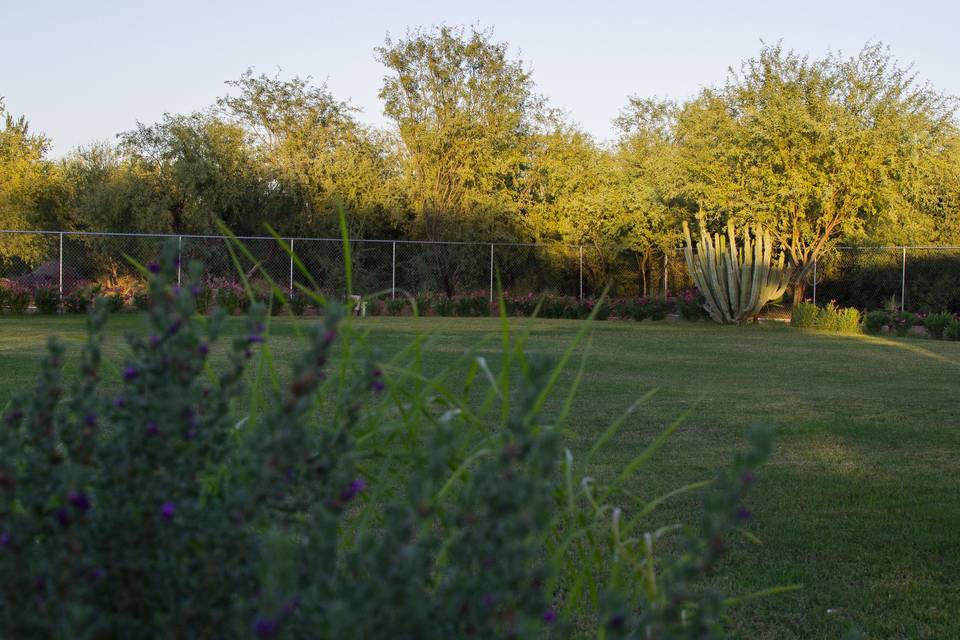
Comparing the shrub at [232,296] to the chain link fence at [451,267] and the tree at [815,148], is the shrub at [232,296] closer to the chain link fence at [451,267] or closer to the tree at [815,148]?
the chain link fence at [451,267]

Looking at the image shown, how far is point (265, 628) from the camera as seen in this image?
107 centimetres

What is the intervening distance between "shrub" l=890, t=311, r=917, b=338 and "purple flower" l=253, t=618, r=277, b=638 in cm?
2333

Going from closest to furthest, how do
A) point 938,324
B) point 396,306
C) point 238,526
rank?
1. point 238,526
2. point 938,324
3. point 396,306

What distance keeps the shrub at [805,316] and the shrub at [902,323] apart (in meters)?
1.82

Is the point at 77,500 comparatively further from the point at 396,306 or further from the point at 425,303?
the point at 425,303

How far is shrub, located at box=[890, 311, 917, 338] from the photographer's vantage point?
22.4 metres

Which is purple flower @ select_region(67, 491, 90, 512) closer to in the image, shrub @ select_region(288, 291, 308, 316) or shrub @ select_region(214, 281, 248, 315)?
shrub @ select_region(214, 281, 248, 315)

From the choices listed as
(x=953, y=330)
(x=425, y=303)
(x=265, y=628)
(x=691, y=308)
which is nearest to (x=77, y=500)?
(x=265, y=628)

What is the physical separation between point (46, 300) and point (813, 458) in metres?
21.3

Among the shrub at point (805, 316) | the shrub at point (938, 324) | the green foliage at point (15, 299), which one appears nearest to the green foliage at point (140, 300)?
the green foliage at point (15, 299)

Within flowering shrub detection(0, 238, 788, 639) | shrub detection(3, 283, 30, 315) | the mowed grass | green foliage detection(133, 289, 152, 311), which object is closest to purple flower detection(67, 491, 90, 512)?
flowering shrub detection(0, 238, 788, 639)

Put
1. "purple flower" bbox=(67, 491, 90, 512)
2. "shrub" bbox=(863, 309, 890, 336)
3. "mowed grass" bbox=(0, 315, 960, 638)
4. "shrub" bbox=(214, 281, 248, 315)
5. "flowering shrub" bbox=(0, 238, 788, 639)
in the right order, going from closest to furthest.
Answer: "flowering shrub" bbox=(0, 238, 788, 639) < "purple flower" bbox=(67, 491, 90, 512) < "mowed grass" bbox=(0, 315, 960, 638) < "shrub" bbox=(863, 309, 890, 336) < "shrub" bbox=(214, 281, 248, 315)

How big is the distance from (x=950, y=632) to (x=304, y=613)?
10.6ft

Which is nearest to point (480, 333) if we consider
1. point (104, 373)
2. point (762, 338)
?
A: point (762, 338)
